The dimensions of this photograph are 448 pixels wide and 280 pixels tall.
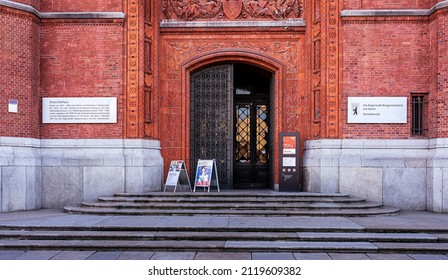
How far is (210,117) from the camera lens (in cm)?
1463

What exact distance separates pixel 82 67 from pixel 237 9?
17.6 feet

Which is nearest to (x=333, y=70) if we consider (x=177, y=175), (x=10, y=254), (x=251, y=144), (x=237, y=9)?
(x=237, y=9)

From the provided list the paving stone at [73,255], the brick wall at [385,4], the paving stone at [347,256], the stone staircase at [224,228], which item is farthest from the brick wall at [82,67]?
the paving stone at [347,256]

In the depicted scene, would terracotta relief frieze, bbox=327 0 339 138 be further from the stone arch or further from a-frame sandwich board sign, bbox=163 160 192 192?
a-frame sandwich board sign, bbox=163 160 192 192

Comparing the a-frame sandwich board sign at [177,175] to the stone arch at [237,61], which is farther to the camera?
the stone arch at [237,61]

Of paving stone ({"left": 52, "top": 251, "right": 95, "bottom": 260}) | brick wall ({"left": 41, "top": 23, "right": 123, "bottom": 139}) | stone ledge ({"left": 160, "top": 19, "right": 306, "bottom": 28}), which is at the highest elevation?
stone ledge ({"left": 160, "top": 19, "right": 306, "bottom": 28})

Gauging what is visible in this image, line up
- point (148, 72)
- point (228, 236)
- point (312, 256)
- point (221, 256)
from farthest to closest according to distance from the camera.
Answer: point (148, 72) → point (228, 236) → point (312, 256) → point (221, 256)

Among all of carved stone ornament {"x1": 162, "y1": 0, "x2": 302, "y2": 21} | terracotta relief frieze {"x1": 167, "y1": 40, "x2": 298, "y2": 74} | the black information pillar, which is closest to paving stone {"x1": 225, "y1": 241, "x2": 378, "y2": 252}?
the black information pillar

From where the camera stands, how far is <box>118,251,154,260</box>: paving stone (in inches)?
304

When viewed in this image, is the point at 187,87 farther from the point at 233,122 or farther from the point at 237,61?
the point at 233,122

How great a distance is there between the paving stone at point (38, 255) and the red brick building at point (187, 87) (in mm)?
4558

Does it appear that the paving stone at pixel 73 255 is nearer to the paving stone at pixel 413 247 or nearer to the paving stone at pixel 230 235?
the paving stone at pixel 230 235

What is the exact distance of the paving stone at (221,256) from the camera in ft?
25.2

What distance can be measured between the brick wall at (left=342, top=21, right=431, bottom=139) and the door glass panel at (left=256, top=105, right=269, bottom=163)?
3173mm
